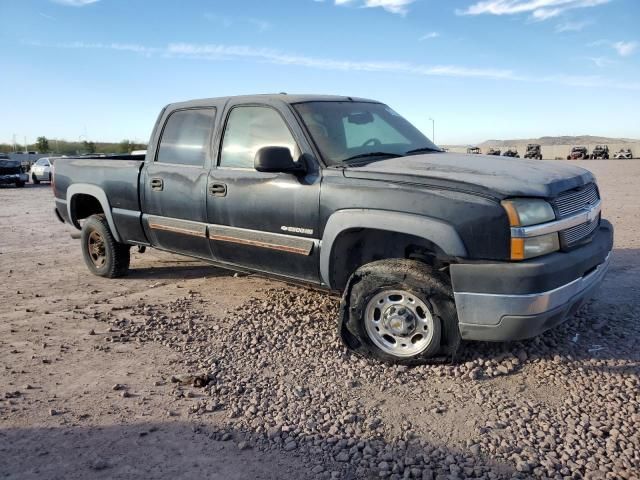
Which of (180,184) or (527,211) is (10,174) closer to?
(180,184)

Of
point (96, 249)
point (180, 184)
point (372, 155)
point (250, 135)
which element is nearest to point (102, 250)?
point (96, 249)

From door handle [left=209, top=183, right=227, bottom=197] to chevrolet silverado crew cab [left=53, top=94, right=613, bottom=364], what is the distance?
1 cm

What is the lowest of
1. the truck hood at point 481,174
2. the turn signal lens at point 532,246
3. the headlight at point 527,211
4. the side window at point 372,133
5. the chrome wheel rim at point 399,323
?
the chrome wheel rim at point 399,323

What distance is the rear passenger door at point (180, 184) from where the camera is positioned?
5.06m

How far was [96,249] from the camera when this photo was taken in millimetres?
6641

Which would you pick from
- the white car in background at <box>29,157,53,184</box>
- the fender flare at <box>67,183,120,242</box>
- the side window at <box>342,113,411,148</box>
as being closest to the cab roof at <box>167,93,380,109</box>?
the side window at <box>342,113,411,148</box>

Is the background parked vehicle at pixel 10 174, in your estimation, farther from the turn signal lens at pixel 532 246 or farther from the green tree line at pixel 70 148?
the green tree line at pixel 70 148

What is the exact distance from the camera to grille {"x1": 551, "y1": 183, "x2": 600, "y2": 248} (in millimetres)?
3600

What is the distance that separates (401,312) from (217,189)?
2.03 metres

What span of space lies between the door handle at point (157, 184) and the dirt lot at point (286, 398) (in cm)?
114

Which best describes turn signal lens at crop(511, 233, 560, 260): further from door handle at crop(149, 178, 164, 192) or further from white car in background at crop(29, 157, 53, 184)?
white car in background at crop(29, 157, 53, 184)

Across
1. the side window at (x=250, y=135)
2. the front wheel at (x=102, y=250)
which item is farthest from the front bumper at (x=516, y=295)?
the front wheel at (x=102, y=250)

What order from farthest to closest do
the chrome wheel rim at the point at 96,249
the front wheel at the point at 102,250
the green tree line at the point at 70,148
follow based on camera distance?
the green tree line at the point at 70,148 → the chrome wheel rim at the point at 96,249 → the front wheel at the point at 102,250

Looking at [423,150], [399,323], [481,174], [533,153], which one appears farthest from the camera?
[533,153]
